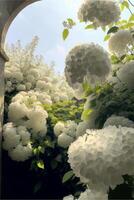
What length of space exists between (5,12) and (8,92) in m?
0.95

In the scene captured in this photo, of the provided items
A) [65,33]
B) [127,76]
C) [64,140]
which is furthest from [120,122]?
[64,140]

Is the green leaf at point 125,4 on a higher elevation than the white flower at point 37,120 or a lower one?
higher

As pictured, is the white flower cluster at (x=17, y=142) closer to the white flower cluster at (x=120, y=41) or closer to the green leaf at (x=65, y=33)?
the green leaf at (x=65, y=33)

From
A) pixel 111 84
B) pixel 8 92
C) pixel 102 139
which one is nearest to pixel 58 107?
pixel 8 92

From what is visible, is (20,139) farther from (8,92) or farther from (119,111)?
(119,111)

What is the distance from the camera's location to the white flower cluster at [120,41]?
1.88m

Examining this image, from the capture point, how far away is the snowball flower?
173cm

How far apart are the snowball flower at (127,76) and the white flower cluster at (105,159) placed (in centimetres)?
61

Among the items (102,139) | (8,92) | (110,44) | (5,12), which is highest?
(5,12)

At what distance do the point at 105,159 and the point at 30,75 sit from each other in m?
3.29

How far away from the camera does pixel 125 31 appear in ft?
6.23

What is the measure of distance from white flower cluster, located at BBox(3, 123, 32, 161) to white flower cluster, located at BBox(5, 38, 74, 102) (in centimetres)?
74

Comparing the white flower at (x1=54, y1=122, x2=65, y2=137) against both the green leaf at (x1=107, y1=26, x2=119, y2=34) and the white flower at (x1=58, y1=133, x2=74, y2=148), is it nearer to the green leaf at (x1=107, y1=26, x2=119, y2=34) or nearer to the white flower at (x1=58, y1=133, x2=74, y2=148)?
the white flower at (x1=58, y1=133, x2=74, y2=148)

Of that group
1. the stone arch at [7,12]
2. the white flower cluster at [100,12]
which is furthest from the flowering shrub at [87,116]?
the stone arch at [7,12]
